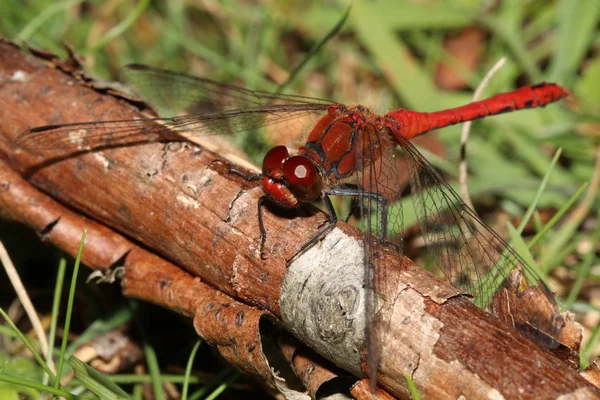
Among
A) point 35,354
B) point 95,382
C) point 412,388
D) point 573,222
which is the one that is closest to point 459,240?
point 412,388

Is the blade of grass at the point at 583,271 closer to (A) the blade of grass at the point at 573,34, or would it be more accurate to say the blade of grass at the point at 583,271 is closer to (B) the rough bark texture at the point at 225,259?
(B) the rough bark texture at the point at 225,259

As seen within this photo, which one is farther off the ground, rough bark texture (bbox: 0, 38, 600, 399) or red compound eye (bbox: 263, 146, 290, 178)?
red compound eye (bbox: 263, 146, 290, 178)

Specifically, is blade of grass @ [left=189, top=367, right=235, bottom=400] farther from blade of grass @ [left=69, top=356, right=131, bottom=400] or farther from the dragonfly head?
the dragonfly head

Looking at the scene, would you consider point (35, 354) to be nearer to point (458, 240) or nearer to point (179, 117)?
point (179, 117)

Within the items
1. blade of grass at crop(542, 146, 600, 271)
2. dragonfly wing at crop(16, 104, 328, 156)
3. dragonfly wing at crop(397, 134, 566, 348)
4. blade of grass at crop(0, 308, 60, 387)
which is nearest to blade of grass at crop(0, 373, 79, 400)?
blade of grass at crop(0, 308, 60, 387)

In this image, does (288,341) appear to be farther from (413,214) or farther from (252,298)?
(413,214)

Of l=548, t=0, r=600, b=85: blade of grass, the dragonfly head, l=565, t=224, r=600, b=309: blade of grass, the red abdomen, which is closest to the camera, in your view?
the dragonfly head

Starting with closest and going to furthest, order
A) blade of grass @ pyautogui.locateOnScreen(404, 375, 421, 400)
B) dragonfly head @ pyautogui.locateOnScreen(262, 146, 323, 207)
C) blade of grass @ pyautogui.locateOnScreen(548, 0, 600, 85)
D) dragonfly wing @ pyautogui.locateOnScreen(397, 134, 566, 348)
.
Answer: blade of grass @ pyautogui.locateOnScreen(404, 375, 421, 400), dragonfly wing @ pyautogui.locateOnScreen(397, 134, 566, 348), dragonfly head @ pyautogui.locateOnScreen(262, 146, 323, 207), blade of grass @ pyautogui.locateOnScreen(548, 0, 600, 85)

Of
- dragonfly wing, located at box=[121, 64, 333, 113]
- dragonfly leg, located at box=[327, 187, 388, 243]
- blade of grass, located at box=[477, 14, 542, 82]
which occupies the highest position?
blade of grass, located at box=[477, 14, 542, 82]
